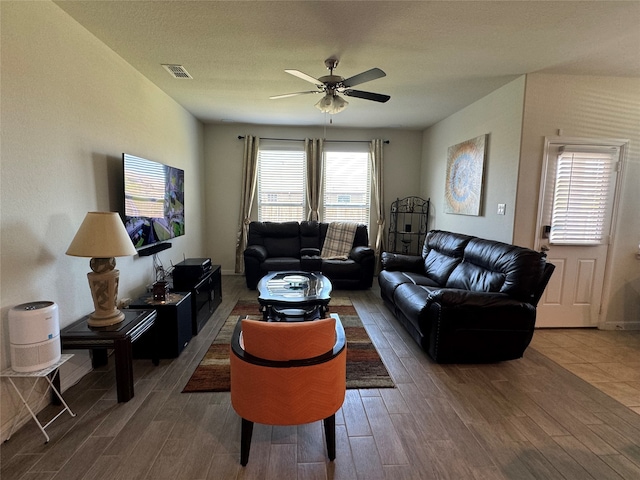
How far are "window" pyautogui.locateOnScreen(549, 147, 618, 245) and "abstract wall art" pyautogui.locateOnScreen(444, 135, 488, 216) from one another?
2.61 ft

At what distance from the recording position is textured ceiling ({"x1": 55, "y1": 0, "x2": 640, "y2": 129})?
6.92 feet

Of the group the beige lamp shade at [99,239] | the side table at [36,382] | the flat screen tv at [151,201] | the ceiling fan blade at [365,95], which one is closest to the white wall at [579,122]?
the ceiling fan blade at [365,95]

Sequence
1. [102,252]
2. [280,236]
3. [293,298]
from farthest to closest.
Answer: [280,236], [293,298], [102,252]

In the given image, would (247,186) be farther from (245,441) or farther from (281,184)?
(245,441)

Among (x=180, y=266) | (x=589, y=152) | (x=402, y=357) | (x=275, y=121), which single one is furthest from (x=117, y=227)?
(x=589, y=152)

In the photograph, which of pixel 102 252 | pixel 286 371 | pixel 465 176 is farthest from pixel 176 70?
pixel 465 176

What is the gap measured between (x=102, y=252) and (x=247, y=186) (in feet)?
12.0

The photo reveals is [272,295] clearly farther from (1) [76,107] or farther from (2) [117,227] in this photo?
(1) [76,107]

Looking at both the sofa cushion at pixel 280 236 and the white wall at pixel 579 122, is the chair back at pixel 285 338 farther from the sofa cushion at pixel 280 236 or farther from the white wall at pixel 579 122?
the sofa cushion at pixel 280 236

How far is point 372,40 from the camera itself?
253 centimetres

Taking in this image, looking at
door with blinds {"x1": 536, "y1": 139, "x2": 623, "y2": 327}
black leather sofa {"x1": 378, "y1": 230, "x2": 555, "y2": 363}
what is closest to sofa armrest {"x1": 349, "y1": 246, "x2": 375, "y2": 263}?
black leather sofa {"x1": 378, "y1": 230, "x2": 555, "y2": 363}

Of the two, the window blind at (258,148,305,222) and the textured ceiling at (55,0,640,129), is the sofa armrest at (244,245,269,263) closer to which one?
the window blind at (258,148,305,222)

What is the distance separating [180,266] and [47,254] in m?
1.29

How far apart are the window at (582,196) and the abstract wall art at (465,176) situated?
0.79 metres
